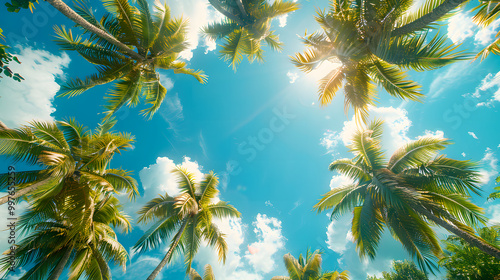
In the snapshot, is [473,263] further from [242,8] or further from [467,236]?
[242,8]

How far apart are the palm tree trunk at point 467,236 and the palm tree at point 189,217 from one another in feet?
27.1

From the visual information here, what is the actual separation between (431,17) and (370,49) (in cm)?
133

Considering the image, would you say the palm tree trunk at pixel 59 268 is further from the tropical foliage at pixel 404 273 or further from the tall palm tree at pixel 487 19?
the tropical foliage at pixel 404 273

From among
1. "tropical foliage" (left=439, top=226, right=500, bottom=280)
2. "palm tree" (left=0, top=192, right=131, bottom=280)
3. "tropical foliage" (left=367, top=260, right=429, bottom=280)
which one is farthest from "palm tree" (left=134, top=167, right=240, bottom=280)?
"tropical foliage" (left=367, top=260, right=429, bottom=280)

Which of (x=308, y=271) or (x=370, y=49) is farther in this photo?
(x=308, y=271)

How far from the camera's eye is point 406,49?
14.8 ft

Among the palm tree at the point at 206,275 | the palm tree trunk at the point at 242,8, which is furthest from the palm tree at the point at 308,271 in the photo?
the palm tree trunk at the point at 242,8

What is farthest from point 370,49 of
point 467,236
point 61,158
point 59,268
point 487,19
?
point 59,268

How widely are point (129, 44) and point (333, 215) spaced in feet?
40.2

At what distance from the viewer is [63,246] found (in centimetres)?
742

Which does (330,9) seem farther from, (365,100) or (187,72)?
(187,72)

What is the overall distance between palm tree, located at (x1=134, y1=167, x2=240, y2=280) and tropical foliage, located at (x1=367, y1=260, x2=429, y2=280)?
13666mm

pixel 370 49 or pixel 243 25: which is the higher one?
pixel 243 25

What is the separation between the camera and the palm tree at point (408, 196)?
661 centimetres
